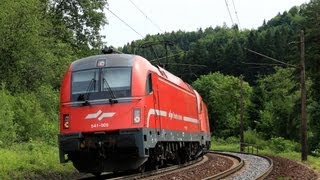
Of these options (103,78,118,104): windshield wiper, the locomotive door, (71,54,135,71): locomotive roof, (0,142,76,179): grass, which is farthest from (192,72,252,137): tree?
(103,78,118,104): windshield wiper

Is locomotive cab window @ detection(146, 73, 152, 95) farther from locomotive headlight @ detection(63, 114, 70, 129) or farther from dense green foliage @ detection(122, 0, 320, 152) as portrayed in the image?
dense green foliage @ detection(122, 0, 320, 152)

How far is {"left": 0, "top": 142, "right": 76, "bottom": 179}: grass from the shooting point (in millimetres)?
15195

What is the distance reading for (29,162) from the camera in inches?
681

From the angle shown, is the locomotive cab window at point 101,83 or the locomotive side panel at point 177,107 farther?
the locomotive side panel at point 177,107

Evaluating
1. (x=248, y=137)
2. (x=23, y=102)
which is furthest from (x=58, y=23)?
(x=248, y=137)

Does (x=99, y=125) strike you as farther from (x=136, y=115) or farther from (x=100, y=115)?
(x=136, y=115)

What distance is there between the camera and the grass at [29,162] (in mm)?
15195

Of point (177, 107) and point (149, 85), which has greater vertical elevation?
point (149, 85)

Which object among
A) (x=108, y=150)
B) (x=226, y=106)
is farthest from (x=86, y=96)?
(x=226, y=106)

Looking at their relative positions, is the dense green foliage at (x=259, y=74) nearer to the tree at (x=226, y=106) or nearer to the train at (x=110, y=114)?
the tree at (x=226, y=106)

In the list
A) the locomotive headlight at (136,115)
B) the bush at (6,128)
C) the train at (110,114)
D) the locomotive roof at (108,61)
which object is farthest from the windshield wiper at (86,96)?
the bush at (6,128)

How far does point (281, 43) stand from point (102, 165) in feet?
332

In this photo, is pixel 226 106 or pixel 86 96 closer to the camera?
pixel 86 96

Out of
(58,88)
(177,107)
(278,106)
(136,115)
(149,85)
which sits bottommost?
(136,115)
